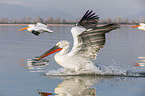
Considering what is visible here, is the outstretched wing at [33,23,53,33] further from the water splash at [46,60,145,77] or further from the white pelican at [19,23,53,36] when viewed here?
the water splash at [46,60,145,77]

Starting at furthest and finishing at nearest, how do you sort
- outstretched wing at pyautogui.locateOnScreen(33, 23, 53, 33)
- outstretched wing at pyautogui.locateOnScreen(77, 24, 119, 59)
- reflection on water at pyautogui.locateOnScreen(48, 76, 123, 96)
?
1. outstretched wing at pyautogui.locateOnScreen(33, 23, 53, 33)
2. outstretched wing at pyautogui.locateOnScreen(77, 24, 119, 59)
3. reflection on water at pyautogui.locateOnScreen(48, 76, 123, 96)

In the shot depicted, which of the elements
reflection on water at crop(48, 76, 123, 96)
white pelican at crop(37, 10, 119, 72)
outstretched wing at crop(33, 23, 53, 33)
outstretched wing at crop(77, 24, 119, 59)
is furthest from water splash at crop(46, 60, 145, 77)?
outstretched wing at crop(33, 23, 53, 33)

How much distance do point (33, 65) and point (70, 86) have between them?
3.70 metres

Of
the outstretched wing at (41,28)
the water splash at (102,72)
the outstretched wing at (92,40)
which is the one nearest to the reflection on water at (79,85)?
the water splash at (102,72)

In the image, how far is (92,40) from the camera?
941 cm

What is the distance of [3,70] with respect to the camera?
411 inches

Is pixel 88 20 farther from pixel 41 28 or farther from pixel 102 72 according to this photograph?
pixel 41 28

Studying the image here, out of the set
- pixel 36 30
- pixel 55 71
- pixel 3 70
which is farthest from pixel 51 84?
pixel 36 30

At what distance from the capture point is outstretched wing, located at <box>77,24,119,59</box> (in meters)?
9.04

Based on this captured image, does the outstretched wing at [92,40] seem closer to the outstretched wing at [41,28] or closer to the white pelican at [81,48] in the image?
the white pelican at [81,48]

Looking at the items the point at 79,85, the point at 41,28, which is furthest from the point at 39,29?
the point at 79,85

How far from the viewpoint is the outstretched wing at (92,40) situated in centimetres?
904

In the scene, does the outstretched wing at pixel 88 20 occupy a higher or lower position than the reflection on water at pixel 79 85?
higher

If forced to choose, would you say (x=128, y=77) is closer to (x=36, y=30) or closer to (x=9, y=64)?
(x=9, y=64)
